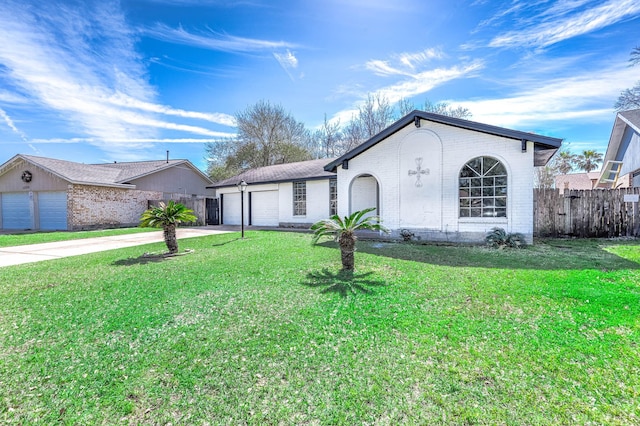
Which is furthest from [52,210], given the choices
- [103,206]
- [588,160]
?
[588,160]

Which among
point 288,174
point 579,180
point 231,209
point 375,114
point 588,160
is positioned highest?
point 375,114

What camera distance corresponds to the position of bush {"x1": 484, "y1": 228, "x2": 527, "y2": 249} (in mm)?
8516

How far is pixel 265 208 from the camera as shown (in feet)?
56.1

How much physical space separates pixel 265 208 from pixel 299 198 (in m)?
2.70

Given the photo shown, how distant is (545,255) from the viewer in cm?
723

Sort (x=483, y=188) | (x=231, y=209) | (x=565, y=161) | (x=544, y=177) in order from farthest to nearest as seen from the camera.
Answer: (x=565, y=161)
(x=544, y=177)
(x=231, y=209)
(x=483, y=188)

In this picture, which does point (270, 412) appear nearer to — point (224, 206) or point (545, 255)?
point (545, 255)

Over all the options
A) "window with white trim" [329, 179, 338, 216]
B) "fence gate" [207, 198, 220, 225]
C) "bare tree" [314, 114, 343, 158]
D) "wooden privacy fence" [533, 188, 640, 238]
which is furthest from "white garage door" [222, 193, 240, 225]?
"wooden privacy fence" [533, 188, 640, 238]

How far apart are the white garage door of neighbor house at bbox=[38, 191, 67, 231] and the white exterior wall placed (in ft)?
56.1

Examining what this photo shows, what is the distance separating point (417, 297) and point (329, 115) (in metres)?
28.6

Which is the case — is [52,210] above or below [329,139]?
below

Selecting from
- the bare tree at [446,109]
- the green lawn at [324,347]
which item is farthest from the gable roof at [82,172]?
the bare tree at [446,109]

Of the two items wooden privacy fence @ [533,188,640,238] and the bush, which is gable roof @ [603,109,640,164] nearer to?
wooden privacy fence @ [533,188,640,238]

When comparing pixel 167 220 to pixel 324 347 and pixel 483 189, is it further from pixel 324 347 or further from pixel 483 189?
pixel 483 189
